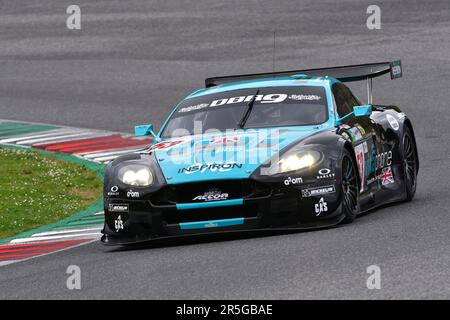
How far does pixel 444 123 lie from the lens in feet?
60.4

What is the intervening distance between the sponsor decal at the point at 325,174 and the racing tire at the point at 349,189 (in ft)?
0.57

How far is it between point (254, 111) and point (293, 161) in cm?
136

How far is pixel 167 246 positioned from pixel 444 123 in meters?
8.58

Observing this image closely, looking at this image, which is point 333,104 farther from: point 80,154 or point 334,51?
point 334,51

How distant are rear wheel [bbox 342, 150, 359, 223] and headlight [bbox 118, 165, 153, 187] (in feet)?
4.99

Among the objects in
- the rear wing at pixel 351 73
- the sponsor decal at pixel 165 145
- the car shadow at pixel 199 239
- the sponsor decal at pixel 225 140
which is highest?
the rear wing at pixel 351 73

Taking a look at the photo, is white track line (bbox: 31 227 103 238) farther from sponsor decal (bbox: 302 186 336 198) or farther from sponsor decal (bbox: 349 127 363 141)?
sponsor decal (bbox: 302 186 336 198)

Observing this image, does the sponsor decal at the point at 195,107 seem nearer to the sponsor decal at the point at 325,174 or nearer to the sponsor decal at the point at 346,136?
the sponsor decal at the point at 346,136

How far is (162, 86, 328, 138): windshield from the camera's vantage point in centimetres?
1160

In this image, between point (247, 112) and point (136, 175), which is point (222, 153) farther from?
point (247, 112)

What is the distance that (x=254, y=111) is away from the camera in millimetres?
11727

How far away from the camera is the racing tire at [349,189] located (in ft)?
35.1

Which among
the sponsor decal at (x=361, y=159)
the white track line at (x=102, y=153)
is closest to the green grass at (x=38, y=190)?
the white track line at (x=102, y=153)

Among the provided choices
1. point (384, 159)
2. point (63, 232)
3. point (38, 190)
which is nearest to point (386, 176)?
point (384, 159)
